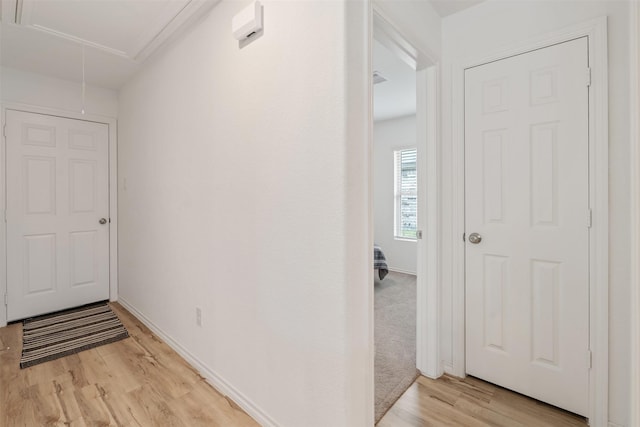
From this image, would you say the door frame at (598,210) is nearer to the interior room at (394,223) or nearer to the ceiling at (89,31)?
the interior room at (394,223)

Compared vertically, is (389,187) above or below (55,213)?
above

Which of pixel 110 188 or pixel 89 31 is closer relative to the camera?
pixel 89 31

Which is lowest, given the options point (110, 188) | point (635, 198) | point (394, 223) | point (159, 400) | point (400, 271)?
point (159, 400)

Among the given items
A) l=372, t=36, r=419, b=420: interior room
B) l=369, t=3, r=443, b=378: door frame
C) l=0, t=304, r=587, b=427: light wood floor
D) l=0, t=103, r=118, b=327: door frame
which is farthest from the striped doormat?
l=369, t=3, r=443, b=378: door frame

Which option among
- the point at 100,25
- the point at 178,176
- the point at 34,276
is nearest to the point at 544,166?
the point at 178,176

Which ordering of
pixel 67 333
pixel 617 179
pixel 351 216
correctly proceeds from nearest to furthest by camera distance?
pixel 351 216, pixel 617 179, pixel 67 333

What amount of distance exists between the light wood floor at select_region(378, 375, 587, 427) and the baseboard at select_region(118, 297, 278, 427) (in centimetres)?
66

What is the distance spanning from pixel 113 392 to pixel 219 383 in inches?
26.8

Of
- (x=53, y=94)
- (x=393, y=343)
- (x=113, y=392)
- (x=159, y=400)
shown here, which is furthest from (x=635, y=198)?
(x=53, y=94)

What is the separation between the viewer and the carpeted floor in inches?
76.0

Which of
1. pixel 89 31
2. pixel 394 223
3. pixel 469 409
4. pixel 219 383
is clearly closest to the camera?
pixel 469 409

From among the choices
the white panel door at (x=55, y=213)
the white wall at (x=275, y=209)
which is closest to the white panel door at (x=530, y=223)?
the white wall at (x=275, y=209)

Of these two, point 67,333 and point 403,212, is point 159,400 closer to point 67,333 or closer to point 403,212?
point 67,333

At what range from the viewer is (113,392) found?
194 centimetres
